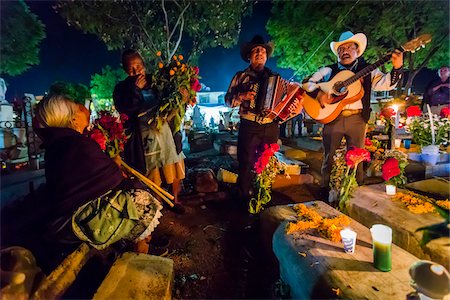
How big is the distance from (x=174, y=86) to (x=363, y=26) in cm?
1382

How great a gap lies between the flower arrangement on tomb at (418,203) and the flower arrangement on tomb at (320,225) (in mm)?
1061

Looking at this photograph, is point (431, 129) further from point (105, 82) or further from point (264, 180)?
point (105, 82)

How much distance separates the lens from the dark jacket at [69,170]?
2285mm

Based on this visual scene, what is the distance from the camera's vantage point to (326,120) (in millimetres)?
4961

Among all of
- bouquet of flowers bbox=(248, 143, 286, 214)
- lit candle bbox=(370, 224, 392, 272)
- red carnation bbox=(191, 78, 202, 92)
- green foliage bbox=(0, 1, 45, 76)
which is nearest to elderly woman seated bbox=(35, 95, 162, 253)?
red carnation bbox=(191, 78, 202, 92)

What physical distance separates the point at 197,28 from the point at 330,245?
16667 millimetres

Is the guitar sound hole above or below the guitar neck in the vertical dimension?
below

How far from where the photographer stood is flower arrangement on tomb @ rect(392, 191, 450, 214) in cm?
318

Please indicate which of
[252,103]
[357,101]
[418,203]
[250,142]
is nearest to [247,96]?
[252,103]

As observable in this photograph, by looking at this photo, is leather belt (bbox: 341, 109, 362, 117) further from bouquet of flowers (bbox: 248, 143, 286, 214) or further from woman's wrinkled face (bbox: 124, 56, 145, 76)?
woman's wrinkled face (bbox: 124, 56, 145, 76)

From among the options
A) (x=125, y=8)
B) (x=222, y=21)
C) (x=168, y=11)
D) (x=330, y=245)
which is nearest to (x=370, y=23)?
(x=222, y=21)

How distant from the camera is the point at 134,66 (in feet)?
13.1

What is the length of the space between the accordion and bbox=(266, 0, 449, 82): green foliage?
34.3 ft

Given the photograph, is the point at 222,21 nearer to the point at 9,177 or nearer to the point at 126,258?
the point at 9,177
